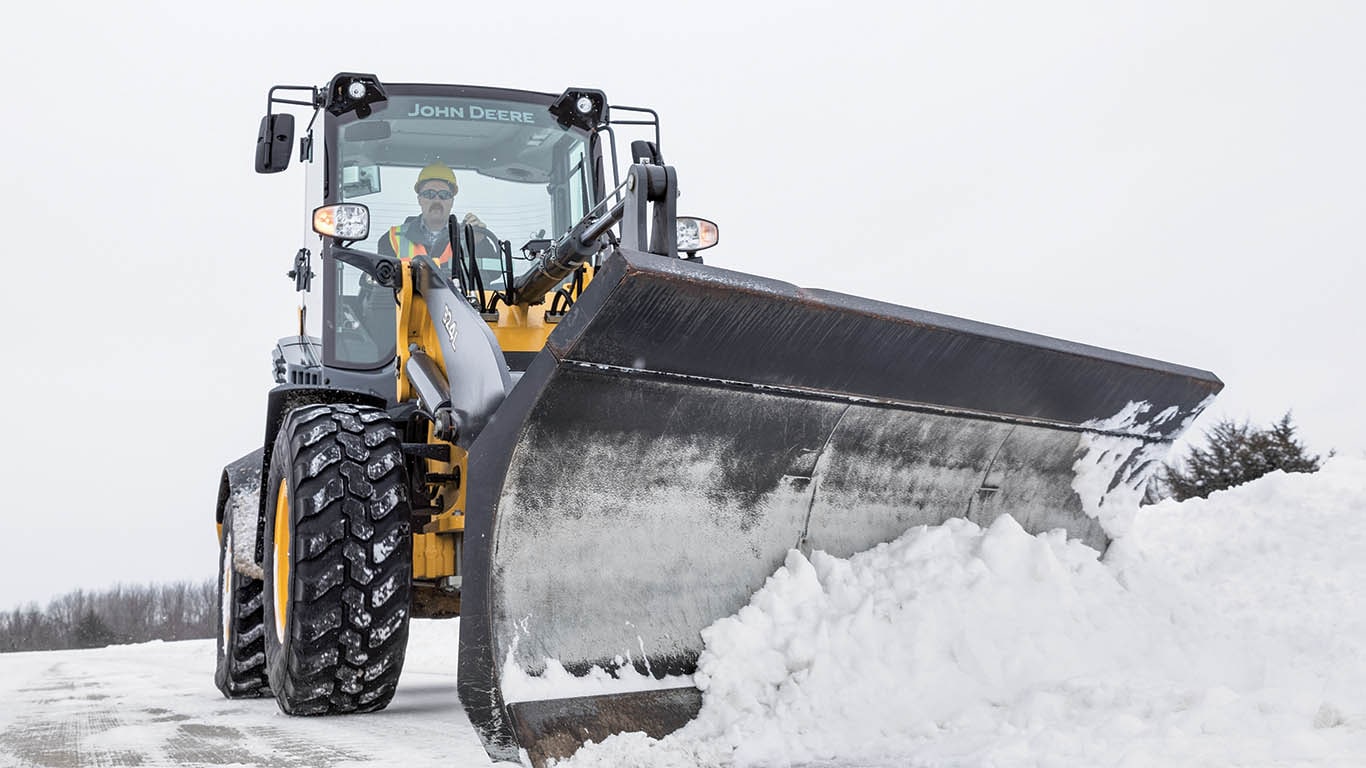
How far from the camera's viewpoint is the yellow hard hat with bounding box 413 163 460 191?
16.7 feet

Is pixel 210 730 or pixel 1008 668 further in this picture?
pixel 210 730

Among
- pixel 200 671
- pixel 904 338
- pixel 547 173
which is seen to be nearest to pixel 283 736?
pixel 904 338

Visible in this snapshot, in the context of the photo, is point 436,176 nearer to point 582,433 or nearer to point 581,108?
point 581,108

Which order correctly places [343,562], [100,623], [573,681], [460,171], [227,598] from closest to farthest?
[573,681]
[343,562]
[460,171]
[227,598]
[100,623]

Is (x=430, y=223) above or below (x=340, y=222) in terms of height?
above

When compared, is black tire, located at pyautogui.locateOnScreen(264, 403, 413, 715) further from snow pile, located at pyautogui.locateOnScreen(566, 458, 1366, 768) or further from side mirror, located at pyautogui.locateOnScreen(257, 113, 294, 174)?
side mirror, located at pyautogui.locateOnScreen(257, 113, 294, 174)

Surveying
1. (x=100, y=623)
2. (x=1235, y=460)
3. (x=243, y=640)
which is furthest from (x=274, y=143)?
(x=100, y=623)

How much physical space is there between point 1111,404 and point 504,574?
2.18 m

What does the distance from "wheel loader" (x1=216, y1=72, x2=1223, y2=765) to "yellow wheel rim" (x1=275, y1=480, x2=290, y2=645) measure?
18 millimetres

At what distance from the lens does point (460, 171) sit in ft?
17.1

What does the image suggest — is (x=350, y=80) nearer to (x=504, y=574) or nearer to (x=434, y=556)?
(x=434, y=556)

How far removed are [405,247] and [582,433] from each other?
2284 mm

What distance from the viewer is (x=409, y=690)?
6.34m

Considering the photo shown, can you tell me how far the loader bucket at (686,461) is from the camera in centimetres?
284
